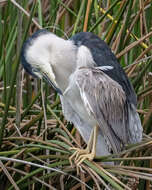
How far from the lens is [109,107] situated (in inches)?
104

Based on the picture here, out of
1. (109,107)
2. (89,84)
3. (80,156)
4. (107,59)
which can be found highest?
(107,59)

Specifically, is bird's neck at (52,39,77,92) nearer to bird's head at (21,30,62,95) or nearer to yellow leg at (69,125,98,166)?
bird's head at (21,30,62,95)

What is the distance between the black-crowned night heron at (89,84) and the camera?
2531 millimetres

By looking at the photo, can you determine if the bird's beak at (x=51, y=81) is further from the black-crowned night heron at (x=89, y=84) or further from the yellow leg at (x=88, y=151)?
the yellow leg at (x=88, y=151)

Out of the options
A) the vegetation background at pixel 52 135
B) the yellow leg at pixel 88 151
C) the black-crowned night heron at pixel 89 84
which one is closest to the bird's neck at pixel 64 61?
the black-crowned night heron at pixel 89 84

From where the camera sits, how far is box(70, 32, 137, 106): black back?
257cm

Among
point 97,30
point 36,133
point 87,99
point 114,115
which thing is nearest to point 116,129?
point 114,115

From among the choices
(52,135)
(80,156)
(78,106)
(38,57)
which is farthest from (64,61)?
(80,156)

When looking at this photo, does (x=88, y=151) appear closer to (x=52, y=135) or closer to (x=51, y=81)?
(x=52, y=135)

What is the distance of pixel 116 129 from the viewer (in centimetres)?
263

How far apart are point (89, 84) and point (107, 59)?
7.1 inches

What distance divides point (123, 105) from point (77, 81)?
31 cm

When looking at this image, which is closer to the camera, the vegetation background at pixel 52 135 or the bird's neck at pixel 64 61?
the vegetation background at pixel 52 135

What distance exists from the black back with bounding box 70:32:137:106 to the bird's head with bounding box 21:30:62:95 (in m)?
A: 0.20
